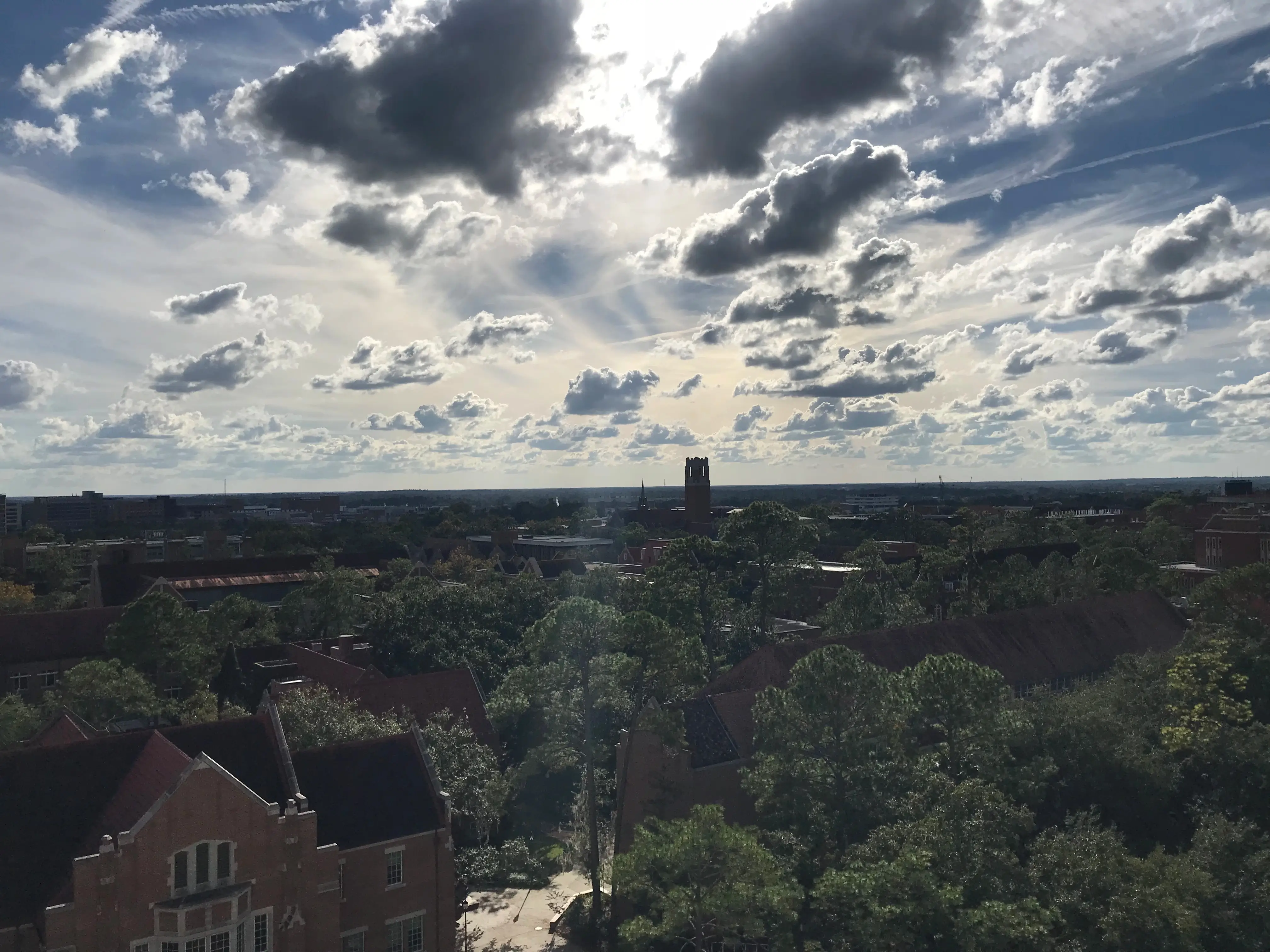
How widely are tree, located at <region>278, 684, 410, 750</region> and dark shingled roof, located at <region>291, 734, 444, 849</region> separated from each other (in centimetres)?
157

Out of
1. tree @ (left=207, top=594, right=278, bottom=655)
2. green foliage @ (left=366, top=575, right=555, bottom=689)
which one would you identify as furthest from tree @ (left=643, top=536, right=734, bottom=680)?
tree @ (left=207, top=594, right=278, bottom=655)

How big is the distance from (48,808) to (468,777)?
53.7 ft

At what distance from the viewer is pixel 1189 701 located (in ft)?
141

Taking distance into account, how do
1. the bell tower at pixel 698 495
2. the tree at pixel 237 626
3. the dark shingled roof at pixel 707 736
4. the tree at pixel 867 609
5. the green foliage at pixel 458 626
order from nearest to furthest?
the dark shingled roof at pixel 707 736 < the tree at pixel 867 609 < the green foliage at pixel 458 626 < the tree at pixel 237 626 < the bell tower at pixel 698 495

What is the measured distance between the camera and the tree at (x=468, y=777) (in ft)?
131

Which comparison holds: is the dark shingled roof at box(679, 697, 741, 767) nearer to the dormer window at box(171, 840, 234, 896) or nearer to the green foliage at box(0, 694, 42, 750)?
the dormer window at box(171, 840, 234, 896)

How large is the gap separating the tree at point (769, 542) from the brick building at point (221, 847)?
3766 cm

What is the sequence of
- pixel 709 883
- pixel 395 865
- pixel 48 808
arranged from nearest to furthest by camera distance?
pixel 48 808 < pixel 709 883 < pixel 395 865

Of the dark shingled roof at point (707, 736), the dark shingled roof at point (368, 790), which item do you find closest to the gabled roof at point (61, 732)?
the dark shingled roof at point (368, 790)

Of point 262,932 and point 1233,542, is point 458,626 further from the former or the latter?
point 1233,542

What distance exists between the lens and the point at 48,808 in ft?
93.8

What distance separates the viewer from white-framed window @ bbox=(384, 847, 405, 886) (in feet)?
109

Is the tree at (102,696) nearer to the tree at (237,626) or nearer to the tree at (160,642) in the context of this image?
the tree at (160,642)

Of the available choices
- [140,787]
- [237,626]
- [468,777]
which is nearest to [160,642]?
[237,626]
